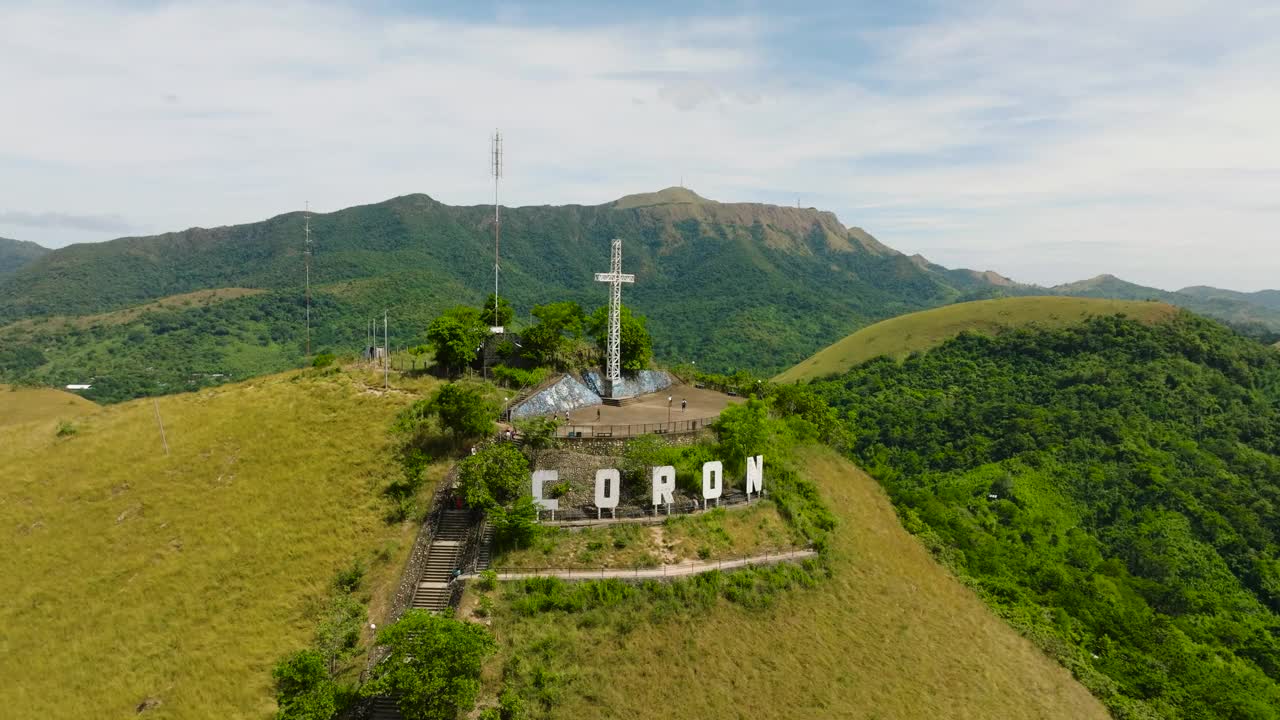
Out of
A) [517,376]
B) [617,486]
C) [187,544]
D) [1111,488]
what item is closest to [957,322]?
[1111,488]

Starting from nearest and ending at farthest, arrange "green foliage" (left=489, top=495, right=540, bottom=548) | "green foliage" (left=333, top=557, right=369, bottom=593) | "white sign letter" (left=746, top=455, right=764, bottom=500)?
"green foliage" (left=333, top=557, right=369, bottom=593)
"green foliage" (left=489, top=495, right=540, bottom=548)
"white sign letter" (left=746, top=455, right=764, bottom=500)

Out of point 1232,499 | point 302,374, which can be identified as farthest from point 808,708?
point 1232,499

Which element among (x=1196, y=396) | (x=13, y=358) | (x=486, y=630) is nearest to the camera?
(x=486, y=630)

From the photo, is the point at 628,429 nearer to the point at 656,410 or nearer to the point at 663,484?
the point at 663,484

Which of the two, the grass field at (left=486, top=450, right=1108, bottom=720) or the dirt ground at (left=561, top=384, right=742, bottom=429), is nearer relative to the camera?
the grass field at (left=486, top=450, right=1108, bottom=720)

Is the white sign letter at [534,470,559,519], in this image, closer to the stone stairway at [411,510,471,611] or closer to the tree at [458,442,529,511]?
the tree at [458,442,529,511]

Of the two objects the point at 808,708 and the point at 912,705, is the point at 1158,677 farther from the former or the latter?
the point at 808,708

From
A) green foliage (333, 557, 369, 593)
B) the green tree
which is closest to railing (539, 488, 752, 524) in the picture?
the green tree
